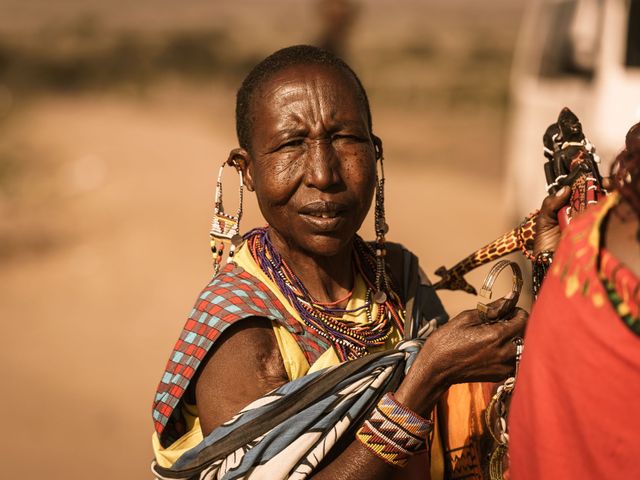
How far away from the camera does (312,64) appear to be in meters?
2.55

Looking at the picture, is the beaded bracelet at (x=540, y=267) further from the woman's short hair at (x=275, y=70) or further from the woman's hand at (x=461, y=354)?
the woman's short hair at (x=275, y=70)

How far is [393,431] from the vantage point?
7.22 ft

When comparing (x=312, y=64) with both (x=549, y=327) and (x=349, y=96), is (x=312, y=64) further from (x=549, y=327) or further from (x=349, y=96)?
(x=549, y=327)

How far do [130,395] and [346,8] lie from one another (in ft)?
22.8

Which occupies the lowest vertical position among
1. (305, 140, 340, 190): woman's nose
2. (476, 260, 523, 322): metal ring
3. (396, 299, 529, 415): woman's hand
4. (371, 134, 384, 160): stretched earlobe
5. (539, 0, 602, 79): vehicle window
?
(396, 299, 529, 415): woman's hand

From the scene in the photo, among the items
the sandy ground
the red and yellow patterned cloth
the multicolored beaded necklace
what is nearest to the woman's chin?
the multicolored beaded necklace

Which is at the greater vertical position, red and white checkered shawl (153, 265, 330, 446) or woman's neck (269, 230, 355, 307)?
woman's neck (269, 230, 355, 307)

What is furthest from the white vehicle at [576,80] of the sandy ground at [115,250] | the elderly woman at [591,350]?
the elderly woman at [591,350]

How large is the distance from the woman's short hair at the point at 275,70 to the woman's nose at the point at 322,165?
204 millimetres

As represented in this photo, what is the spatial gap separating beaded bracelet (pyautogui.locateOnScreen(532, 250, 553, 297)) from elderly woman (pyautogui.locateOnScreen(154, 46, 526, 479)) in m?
0.19

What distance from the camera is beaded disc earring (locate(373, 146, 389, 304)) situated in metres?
2.72

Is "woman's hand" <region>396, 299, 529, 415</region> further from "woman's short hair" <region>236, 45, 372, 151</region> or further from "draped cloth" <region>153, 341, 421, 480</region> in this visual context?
"woman's short hair" <region>236, 45, 372, 151</region>

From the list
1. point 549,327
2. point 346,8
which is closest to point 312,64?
point 549,327

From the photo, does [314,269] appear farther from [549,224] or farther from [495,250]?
[549,224]
